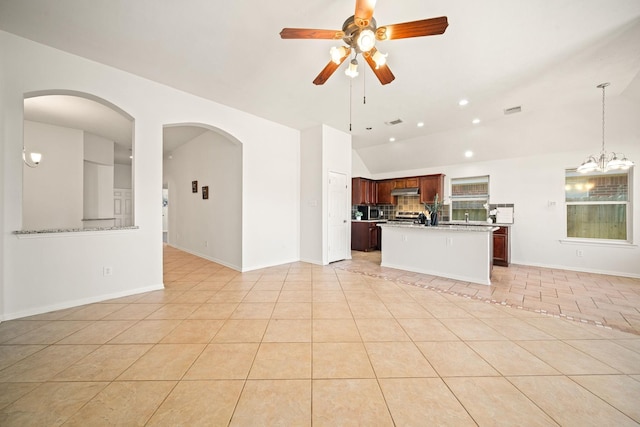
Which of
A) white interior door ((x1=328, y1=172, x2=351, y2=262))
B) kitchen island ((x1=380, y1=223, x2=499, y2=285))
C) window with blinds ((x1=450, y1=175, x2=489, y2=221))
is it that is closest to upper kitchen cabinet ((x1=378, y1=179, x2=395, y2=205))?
window with blinds ((x1=450, y1=175, x2=489, y2=221))

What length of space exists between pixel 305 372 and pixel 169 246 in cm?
734

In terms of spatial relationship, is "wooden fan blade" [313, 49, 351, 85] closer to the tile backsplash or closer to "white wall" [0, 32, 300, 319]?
"white wall" [0, 32, 300, 319]

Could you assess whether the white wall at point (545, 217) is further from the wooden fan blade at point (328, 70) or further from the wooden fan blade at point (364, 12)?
A: the wooden fan blade at point (364, 12)

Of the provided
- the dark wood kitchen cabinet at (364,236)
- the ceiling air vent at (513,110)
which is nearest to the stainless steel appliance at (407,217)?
the dark wood kitchen cabinet at (364,236)

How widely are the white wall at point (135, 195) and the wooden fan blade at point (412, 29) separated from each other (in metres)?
3.21

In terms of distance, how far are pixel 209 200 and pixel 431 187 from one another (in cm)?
579

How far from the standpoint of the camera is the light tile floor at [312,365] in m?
1.40

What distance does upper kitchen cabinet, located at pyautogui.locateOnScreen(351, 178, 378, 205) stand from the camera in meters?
7.27

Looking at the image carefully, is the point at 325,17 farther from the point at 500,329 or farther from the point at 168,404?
the point at 500,329

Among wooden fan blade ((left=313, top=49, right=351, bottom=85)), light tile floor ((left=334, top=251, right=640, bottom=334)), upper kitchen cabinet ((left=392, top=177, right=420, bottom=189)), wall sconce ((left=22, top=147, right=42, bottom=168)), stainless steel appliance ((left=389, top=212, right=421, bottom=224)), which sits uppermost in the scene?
wooden fan blade ((left=313, top=49, right=351, bottom=85))

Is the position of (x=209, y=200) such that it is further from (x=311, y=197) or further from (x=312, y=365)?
(x=312, y=365)

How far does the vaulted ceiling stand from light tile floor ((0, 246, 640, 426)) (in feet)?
9.74

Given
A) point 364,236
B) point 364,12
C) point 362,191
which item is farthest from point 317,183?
point 364,12

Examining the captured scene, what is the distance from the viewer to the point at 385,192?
7613 mm
